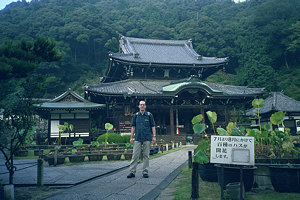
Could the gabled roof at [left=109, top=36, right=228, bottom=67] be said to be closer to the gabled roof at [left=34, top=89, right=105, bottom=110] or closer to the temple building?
the temple building

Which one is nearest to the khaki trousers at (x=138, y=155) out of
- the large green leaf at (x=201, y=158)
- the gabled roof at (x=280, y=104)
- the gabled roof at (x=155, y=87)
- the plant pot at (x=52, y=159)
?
the large green leaf at (x=201, y=158)

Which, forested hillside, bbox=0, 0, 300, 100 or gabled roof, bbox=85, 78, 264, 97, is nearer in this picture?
gabled roof, bbox=85, 78, 264, 97

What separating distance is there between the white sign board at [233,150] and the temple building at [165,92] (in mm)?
14226

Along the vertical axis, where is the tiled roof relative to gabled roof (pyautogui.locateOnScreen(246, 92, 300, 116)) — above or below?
above

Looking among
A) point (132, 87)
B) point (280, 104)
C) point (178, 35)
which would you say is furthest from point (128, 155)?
point (178, 35)

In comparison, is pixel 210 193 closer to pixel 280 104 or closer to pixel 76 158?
pixel 76 158

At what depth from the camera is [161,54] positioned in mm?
26609

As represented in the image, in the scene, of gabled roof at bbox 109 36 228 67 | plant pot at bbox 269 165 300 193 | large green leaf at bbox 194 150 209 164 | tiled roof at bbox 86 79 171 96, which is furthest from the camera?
gabled roof at bbox 109 36 228 67

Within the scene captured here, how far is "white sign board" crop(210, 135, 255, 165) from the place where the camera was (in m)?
4.13

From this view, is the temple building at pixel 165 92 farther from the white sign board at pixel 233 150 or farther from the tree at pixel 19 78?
the white sign board at pixel 233 150

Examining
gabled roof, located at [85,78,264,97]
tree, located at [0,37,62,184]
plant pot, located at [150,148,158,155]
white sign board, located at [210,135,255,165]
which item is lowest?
plant pot, located at [150,148,158,155]

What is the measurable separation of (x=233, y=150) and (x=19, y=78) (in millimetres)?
4804

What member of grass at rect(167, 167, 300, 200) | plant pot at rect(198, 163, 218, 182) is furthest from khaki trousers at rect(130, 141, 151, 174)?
plant pot at rect(198, 163, 218, 182)

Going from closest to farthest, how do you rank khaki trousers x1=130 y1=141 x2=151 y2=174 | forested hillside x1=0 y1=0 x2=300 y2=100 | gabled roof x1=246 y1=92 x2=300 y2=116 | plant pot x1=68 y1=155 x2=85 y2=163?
khaki trousers x1=130 y1=141 x2=151 y2=174
plant pot x1=68 y1=155 x2=85 y2=163
gabled roof x1=246 y1=92 x2=300 y2=116
forested hillside x1=0 y1=0 x2=300 y2=100
